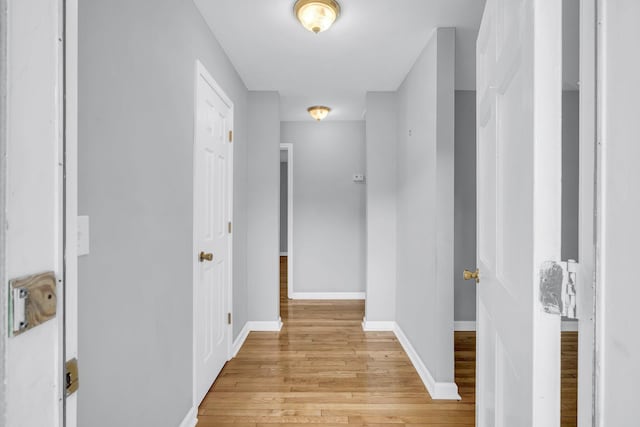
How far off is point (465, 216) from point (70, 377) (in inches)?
147

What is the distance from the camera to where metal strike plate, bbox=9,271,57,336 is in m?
0.53

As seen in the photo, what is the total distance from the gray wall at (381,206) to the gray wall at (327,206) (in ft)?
4.03

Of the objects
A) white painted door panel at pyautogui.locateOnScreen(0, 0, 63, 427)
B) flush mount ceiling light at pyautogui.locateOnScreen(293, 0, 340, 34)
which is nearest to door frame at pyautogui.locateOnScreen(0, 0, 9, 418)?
white painted door panel at pyautogui.locateOnScreen(0, 0, 63, 427)

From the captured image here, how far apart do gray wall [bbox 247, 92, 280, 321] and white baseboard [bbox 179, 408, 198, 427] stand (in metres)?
1.66

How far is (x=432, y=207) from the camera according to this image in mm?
2594

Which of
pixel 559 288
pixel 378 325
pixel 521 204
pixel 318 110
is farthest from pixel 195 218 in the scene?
pixel 318 110

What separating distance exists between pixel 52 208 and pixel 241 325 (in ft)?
10.1

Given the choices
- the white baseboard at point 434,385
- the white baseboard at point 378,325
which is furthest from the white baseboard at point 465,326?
the white baseboard at point 434,385

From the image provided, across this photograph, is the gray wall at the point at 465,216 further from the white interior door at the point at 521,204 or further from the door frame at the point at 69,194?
the door frame at the point at 69,194

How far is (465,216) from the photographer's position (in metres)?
3.84

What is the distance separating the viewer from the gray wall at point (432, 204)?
2.49m

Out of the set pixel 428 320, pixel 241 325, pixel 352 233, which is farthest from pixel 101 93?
pixel 352 233
